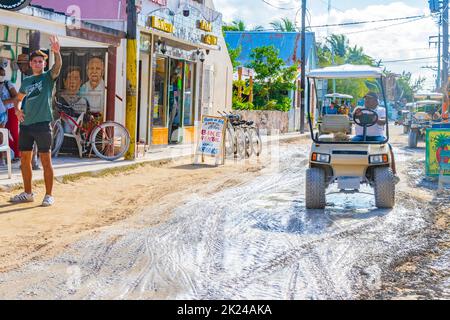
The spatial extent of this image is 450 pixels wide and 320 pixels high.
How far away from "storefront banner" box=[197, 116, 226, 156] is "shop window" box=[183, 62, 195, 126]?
17.9 ft

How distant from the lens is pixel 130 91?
14.2 meters

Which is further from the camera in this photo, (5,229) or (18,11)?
(18,11)

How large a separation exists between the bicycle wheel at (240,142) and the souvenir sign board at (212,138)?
120cm

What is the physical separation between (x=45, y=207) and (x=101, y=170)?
3.69m

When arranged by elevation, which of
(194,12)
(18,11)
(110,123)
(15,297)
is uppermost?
(194,12)

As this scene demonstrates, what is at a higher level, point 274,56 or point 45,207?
point 274,56

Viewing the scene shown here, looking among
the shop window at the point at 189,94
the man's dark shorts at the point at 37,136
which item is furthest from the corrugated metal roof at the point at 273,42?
the man's dark shorts at the point at 37,136

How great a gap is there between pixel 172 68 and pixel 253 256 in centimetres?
1430

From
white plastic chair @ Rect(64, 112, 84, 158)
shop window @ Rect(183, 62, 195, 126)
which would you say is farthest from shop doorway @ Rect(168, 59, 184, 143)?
white plastic chair @ Rect(64, 112, 84, 158)

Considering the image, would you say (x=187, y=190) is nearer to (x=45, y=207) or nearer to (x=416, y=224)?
(x=45, y=207)

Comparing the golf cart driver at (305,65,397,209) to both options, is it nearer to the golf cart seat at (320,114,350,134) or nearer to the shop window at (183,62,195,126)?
the golf cart seat at (320,114,350,134)

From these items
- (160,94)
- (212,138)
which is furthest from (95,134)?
(160,94)

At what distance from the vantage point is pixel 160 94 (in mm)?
19266

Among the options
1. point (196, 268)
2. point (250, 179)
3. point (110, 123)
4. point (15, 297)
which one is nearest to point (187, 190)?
point (250, 179)
